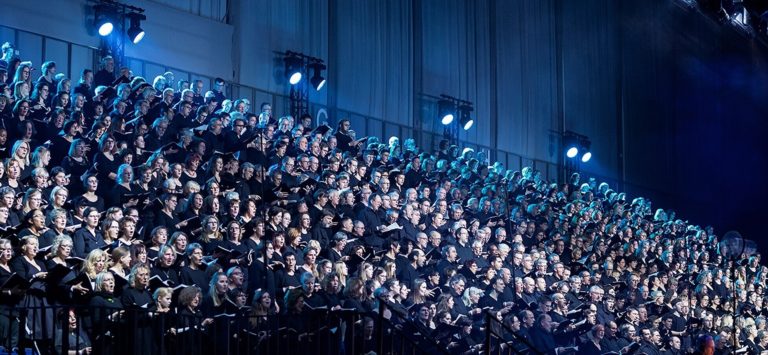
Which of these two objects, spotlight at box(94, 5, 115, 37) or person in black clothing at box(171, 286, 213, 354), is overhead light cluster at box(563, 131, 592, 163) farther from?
person in black clothing at box(171, 286, 213, 354)

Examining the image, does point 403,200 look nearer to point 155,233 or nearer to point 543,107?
point 155,233

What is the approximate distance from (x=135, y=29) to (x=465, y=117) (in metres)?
8.56

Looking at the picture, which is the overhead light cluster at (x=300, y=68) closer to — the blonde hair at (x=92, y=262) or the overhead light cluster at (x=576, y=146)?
the overhead light cluster at (x=576, y=146)

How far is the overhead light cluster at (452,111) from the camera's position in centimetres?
2238

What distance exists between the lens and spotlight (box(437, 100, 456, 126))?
22.3m

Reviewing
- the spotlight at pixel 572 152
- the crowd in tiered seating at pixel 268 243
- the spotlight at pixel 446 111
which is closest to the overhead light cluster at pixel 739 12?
the spotlight at pixel 572 152

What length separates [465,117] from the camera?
22.7 metres

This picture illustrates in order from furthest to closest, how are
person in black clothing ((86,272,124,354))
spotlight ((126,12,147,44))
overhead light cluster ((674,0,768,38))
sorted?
overhead light cluster ((674,0,768,38))
spotlight ((126,12,147,44))
person in black clothing ((86,272,124,354))

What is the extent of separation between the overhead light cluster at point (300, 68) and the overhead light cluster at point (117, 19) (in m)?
3.28

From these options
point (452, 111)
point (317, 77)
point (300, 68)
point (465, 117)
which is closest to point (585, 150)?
point (465, 117)

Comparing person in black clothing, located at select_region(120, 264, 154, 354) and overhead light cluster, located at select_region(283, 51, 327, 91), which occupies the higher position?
overhead light cluster, located at select_region(283, 51, 327, 91)

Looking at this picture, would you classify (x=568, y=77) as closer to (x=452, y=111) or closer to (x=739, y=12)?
(x=739, y=12)

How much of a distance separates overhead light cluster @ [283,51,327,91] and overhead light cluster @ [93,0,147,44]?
10.8ft

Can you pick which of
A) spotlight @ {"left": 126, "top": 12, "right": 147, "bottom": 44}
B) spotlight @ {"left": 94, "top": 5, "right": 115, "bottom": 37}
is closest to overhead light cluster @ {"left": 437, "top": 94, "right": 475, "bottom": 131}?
spotlight @ {"left": 126, "top": 12, "right": 147, "bottom": 44}
